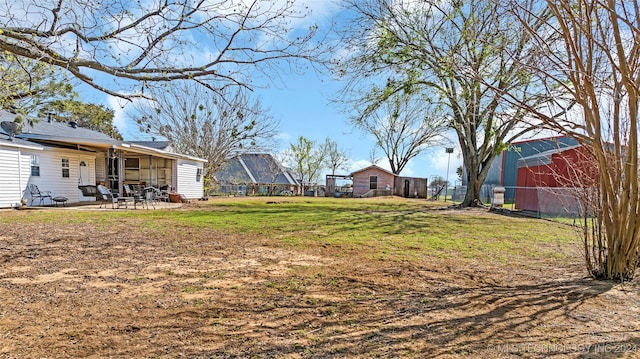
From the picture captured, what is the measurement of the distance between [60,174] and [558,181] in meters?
16.7

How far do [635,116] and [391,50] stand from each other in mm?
10979

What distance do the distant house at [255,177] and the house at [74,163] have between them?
33.8 feet

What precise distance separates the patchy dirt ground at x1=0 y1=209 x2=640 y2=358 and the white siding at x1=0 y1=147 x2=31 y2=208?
29.5 ft

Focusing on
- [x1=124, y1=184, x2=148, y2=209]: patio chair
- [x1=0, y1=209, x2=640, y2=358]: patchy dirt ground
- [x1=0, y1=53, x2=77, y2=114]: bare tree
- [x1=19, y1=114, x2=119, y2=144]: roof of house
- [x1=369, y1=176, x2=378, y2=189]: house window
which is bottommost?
[x1=0, y1=209, x2=640, y2=358]: patchy dirt ground

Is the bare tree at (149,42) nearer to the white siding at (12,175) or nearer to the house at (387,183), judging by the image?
the white siding at (12,175)

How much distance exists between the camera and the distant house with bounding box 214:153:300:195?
30.5 meters

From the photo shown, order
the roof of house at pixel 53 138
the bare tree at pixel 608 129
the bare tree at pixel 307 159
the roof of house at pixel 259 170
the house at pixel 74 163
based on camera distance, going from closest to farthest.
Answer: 1. the bare tree at pixel 608 129
2. the house at pixel 74 163
3. the roof of house at pixel 53 138
4. the roof of house at pixel 259 170
5. the bare tree at pixel 307 159

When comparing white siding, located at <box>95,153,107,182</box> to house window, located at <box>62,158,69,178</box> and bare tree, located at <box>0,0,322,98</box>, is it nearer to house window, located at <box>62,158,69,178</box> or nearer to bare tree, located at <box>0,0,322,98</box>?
house window, located at <box>62,158,69,178</box>

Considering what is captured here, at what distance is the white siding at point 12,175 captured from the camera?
11.1m

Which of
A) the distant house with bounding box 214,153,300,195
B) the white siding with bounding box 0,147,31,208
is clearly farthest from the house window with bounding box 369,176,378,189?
the white siding with bounding box 0,147,31,208

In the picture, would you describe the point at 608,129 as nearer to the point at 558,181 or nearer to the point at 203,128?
the point at 558,181

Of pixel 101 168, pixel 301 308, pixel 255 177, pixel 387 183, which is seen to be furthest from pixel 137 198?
pixel 255 177

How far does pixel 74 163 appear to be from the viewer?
14.2m

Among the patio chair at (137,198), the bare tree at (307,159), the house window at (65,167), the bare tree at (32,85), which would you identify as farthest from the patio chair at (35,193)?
the bare tree at (307,159)
